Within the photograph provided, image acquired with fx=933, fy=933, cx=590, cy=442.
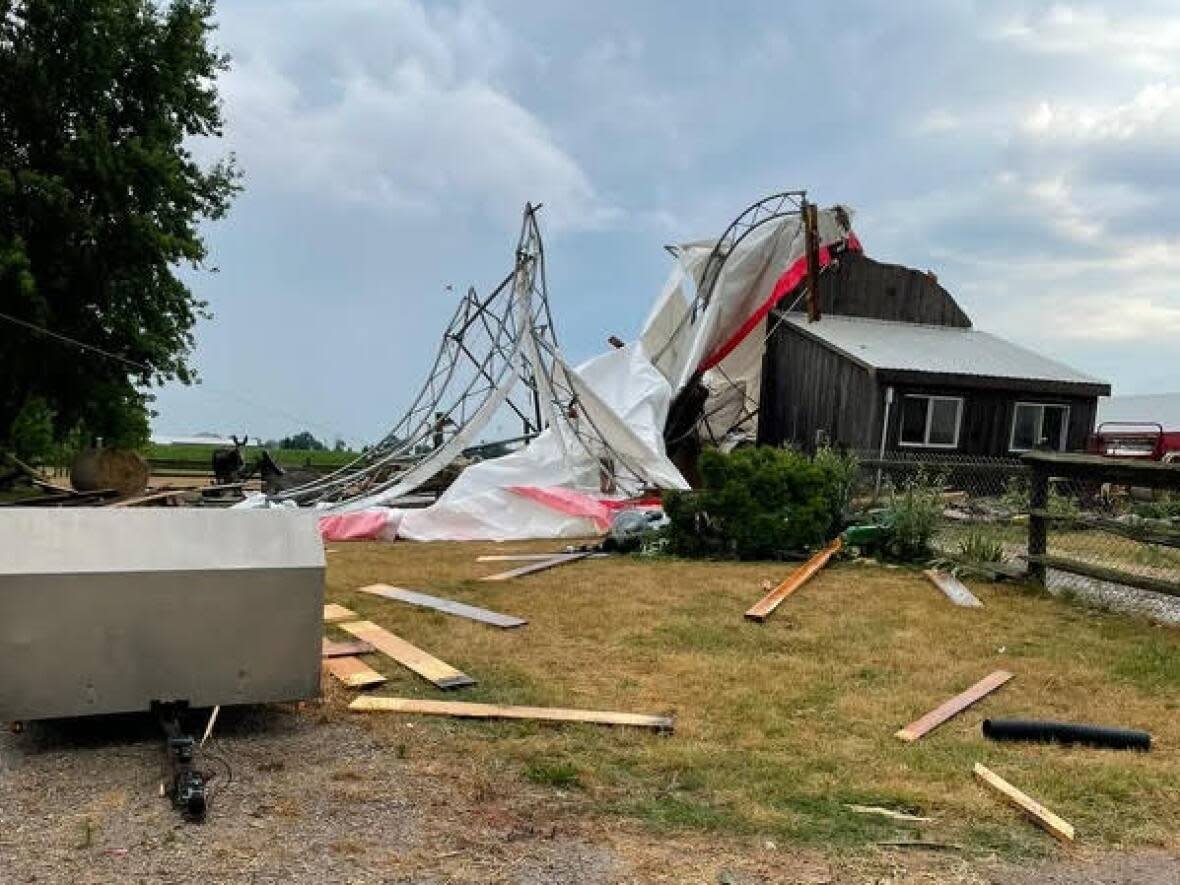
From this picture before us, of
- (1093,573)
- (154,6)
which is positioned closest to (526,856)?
(1093,573)

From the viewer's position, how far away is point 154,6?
22234mm

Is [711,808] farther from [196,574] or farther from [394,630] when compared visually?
[394,630]

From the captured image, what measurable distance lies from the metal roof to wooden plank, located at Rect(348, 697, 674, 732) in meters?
15.0

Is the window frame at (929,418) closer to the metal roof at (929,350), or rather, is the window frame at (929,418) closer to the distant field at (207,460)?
the metal roof at (929,350)

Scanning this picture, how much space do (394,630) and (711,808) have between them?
392 centimetres

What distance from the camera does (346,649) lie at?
6410 millimetres

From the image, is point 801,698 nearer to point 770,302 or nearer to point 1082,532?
point 1082,532

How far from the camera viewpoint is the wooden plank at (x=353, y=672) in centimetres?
558

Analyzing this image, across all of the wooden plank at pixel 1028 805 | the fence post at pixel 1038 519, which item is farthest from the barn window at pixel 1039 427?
the wooden plank at pixel 1028 805

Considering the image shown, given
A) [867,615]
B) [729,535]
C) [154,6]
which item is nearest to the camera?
[867,615]

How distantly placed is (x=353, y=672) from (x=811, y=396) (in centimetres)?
1674

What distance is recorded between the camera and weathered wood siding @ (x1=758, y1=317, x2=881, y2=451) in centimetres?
1941

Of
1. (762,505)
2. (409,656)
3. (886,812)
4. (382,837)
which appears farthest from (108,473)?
(886,812)

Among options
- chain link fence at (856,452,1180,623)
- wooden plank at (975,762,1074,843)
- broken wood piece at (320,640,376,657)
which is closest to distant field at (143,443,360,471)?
chain link fence at (856,452,1180,623)
